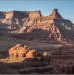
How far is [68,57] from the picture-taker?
207 ft

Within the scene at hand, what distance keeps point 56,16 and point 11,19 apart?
118 ft

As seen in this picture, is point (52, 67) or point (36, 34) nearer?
point (52, 67)

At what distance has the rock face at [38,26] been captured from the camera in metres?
118

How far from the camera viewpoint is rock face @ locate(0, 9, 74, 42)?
11781 cm

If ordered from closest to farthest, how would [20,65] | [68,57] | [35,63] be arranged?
[20,65] < [35,63] < [68,57]

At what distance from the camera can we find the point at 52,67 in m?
41.5

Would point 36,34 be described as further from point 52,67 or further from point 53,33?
point 52,67

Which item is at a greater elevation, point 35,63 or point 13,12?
point 13,12

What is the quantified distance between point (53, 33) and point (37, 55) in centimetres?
7965

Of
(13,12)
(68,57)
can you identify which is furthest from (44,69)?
Result: (13,12)

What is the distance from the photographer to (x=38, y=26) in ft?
445

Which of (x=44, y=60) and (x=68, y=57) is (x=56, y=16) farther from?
(x=44, y=60)

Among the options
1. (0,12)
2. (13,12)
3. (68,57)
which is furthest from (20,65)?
(0,12)

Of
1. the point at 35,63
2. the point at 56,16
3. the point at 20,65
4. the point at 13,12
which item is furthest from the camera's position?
the point at 13,12
